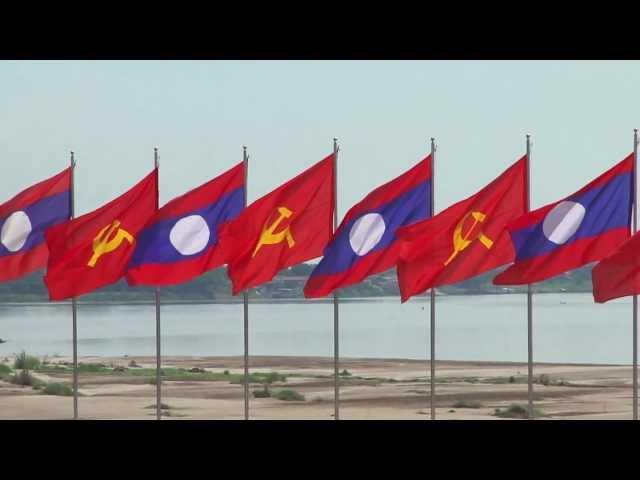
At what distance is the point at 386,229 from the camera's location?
27.0m

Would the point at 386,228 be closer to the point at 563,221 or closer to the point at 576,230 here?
the point at 563,221

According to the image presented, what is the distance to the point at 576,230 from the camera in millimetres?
25969

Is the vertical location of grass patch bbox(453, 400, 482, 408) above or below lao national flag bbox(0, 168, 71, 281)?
below

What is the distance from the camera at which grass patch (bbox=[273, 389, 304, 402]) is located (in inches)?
1671

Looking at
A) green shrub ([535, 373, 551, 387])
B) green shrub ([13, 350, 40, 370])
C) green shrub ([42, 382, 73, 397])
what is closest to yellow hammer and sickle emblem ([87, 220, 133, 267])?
green shrub ([42, 382, 73, 397])

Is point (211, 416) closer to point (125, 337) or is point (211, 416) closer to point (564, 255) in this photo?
point (564, 255)

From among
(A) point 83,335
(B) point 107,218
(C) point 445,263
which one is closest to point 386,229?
(C) point 445,263

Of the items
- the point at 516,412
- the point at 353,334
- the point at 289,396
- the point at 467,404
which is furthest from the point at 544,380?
the point at 353,334

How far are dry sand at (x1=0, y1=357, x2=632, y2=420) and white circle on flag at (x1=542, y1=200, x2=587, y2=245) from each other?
926 centimetres

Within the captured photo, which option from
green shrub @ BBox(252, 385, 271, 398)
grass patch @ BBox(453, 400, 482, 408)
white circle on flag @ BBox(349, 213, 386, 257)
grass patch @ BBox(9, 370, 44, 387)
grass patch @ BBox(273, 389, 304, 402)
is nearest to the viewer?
white circle on flag @ BBox(349, 213, 386, 257)

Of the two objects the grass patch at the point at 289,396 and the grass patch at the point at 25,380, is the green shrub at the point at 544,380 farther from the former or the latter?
the grass patch at the point at 25,380

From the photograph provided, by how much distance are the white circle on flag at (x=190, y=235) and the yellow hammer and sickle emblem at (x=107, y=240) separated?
0.91m

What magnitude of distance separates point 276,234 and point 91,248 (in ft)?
10.4

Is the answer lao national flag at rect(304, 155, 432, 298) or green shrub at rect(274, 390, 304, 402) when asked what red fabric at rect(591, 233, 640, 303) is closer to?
lao national flag at rect(304, 155, 432, 298)
